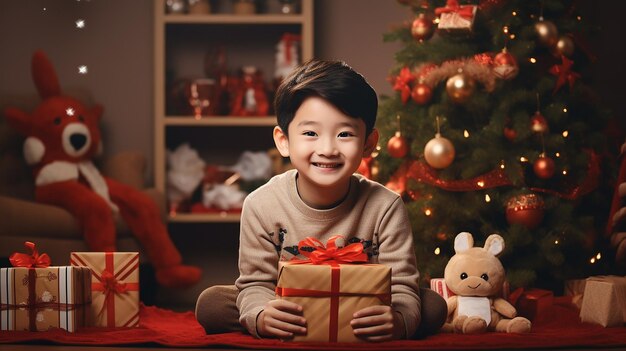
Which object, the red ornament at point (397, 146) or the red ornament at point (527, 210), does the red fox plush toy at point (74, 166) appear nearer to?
the red ornament at point (397, 146)

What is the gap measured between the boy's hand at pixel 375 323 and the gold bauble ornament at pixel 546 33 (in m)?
1.49

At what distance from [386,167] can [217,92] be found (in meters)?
1.26

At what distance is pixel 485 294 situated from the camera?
2.31m

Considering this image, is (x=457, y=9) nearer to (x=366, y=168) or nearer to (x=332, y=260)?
(x=366, y=168)

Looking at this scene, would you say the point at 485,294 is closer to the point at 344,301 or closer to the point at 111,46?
the point at 344,301

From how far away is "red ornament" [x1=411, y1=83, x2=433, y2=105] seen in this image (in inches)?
121

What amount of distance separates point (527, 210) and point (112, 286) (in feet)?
4.21

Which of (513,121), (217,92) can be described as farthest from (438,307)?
(217,92)

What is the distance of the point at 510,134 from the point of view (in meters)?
2.98

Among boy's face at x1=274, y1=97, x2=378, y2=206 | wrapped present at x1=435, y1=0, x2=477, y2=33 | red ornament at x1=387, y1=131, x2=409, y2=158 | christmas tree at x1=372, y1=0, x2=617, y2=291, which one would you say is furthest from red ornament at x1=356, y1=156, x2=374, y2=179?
boy's face at x1=274, y1=97, x2=378, y2=206

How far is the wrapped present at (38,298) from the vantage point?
212cm

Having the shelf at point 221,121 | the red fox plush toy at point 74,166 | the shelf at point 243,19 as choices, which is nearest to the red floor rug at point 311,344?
the red fox plush toy at point 74,166

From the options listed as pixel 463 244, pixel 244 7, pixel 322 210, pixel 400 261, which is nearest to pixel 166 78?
pixel 244 7

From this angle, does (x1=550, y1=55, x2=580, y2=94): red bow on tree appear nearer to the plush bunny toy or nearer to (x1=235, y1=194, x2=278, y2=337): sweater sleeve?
the plush bunny toy
